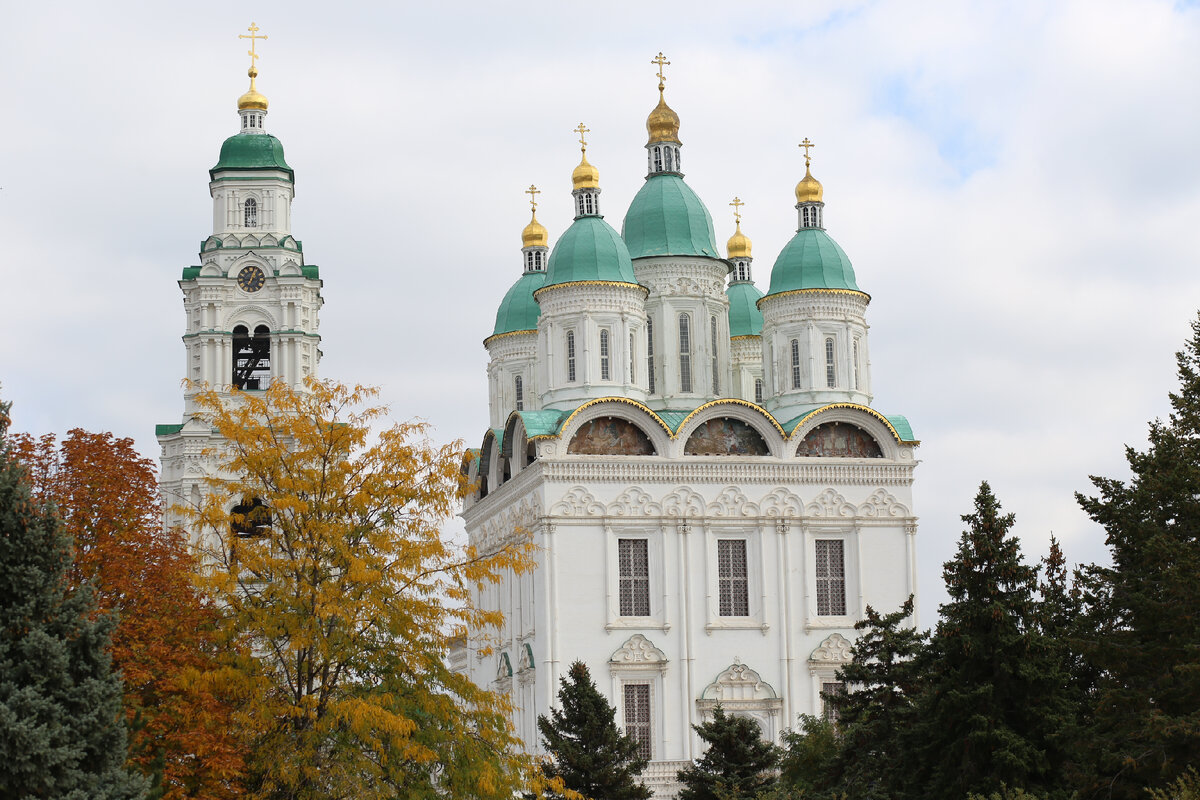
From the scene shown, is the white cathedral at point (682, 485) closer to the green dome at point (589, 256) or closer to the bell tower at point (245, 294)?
the green dome at point (589, 256)

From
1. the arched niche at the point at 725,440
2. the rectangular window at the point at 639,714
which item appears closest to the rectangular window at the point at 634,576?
the rectangular window at the point at 639,714

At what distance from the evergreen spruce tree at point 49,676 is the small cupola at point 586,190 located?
30442mm

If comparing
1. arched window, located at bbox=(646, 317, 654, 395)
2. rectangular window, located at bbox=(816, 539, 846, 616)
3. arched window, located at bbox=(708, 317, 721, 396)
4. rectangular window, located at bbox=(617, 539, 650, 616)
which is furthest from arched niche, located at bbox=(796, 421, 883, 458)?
rectangular window, located at bbox=(617, 539, 650, 616)

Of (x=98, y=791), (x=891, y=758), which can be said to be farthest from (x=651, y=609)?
(x=98, y=791)

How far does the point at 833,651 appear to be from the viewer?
4875cm

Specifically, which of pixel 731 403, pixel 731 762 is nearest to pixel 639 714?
pixel 731 403

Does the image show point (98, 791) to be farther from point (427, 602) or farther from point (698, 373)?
point (698, 373)

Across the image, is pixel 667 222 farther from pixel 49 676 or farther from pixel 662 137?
pixel 49 676

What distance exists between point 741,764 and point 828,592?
46.0ft

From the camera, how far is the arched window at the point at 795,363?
51.5 m

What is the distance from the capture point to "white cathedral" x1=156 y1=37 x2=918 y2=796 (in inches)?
1869

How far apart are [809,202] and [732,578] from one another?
36.9 feet

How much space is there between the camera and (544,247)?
61.3m

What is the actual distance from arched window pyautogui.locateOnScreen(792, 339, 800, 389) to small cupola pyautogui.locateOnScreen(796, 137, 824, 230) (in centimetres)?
373
